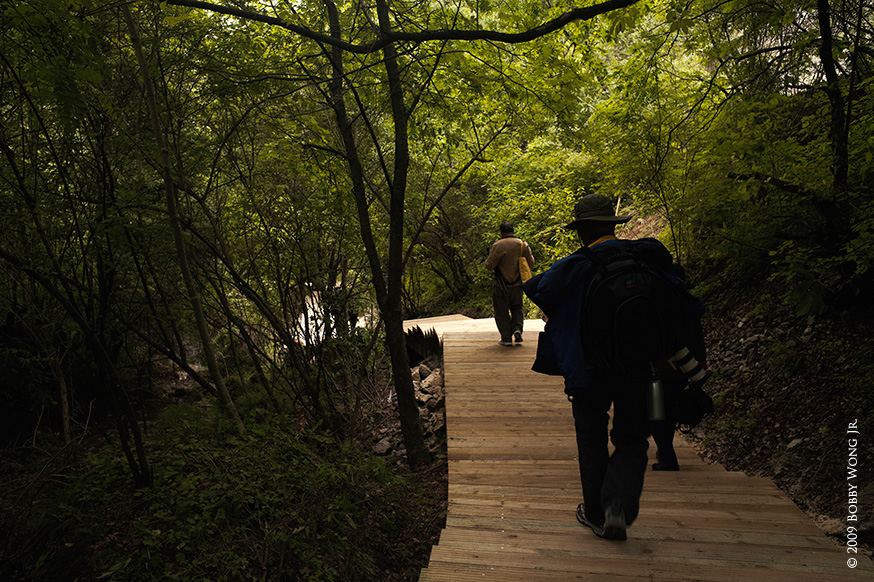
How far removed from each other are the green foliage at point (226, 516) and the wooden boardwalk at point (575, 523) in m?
0.65

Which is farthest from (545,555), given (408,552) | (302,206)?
(302,206)

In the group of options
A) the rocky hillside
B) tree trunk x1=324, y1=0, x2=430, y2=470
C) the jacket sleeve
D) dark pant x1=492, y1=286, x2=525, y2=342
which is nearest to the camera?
the jacket sleeve

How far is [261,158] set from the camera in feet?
21.1

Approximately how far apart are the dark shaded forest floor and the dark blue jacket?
1724 millimetres

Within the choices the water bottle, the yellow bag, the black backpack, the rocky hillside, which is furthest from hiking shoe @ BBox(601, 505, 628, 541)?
the yellow bag

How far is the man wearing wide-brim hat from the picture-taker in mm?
2991

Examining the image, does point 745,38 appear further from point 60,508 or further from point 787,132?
point 60,508

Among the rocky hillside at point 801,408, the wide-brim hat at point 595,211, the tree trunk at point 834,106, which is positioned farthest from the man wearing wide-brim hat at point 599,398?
the tree trunk at point 834,106

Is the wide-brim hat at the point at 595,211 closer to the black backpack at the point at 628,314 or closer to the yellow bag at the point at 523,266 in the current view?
the black backpack at the point at 628,314

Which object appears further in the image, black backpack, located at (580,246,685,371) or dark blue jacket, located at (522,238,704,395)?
dark blue jacket, located at (522,238,704,395)

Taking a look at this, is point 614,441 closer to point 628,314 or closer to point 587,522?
point 587,522

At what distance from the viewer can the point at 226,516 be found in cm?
340

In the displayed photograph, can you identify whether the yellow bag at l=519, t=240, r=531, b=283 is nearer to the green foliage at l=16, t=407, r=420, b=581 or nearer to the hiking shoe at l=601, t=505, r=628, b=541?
the green foliage at l=16, t=407, r=420, b=581

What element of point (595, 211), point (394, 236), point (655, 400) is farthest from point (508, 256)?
point (655, 400)
